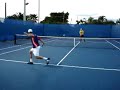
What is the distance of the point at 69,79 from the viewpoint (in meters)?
7.62

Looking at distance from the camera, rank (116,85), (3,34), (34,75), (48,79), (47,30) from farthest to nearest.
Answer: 1. (47,30)
2. (3,34)
3. (34,75)
4. (48,79)
5. (116,85)

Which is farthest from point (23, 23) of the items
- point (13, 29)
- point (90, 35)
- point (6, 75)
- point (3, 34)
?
point (6, 75)

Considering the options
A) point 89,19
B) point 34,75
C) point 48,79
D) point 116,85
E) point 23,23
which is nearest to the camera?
point 116,85

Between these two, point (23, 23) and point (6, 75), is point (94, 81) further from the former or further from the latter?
point (23, 23)

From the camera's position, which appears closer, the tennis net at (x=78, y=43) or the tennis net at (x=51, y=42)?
the tennis net at (x=78, y=43)

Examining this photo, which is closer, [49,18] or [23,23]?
[23,23]

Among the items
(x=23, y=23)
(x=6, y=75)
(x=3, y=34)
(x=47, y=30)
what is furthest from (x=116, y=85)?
(x=47, y=30)

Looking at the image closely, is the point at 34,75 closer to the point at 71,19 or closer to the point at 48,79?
the point at 48,79

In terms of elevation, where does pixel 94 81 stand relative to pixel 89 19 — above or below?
below

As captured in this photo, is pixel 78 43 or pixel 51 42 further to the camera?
pixel 51 42

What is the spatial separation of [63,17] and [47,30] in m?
55.4

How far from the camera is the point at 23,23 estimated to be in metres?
29.5

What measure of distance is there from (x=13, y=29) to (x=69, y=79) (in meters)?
20.1

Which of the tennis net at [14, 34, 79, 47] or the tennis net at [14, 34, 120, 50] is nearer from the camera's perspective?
the tennis net at [14, 34, 120, 50]
